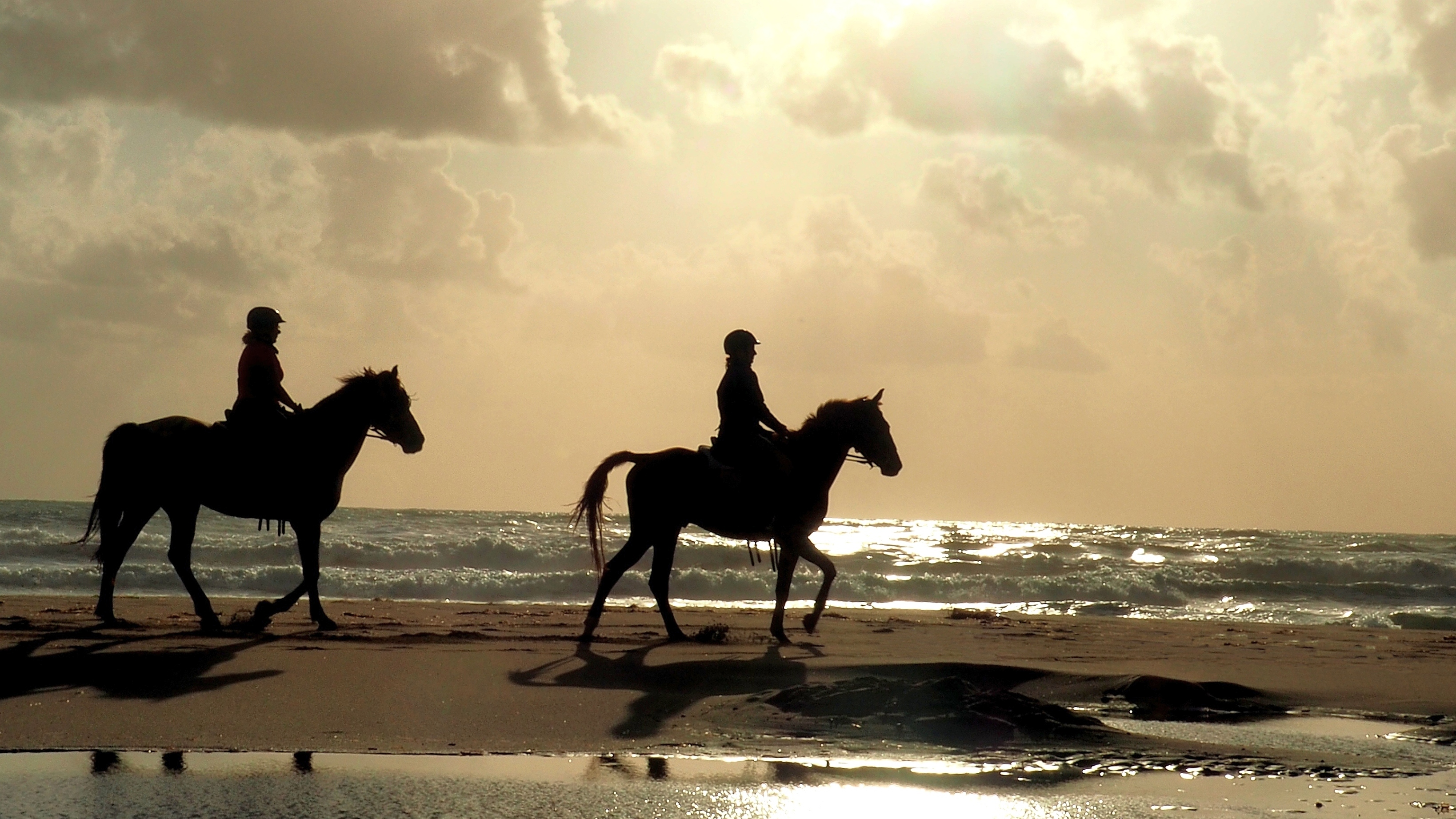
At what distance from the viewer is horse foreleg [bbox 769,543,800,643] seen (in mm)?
10641

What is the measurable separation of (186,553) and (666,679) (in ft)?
15.7

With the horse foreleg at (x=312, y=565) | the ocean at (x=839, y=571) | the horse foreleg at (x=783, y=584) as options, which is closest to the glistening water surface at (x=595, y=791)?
the horse foreleg at (x=312, y=565)

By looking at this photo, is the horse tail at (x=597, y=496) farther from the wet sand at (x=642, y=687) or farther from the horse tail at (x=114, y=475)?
the horse tail at (x=114, y=475)

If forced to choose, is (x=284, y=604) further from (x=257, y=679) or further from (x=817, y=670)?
(x=817, y=670)

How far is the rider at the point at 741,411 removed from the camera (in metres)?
10.0

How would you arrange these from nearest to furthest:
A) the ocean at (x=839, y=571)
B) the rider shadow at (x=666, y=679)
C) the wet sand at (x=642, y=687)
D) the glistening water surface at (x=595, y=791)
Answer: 1. the glistening water surface at (x=595, y=791)
2. the wet sand at (x=642, y=687)
3. the rider shadow at (x=666, y=679)
4. the ocean at (x=839, y=571)

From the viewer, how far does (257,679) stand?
23.5 feet

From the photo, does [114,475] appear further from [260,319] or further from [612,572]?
[612,572]

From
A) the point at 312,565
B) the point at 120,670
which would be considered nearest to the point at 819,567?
the point at 312,565

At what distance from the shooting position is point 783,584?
→ 10969mm

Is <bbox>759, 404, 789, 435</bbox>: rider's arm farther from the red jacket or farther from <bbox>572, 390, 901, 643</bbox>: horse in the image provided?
the red jacket

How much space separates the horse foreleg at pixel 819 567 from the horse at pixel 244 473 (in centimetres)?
338

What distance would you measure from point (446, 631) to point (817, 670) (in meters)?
3.89

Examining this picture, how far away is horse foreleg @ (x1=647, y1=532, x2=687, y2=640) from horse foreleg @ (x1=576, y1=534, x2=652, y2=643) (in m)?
0.12
